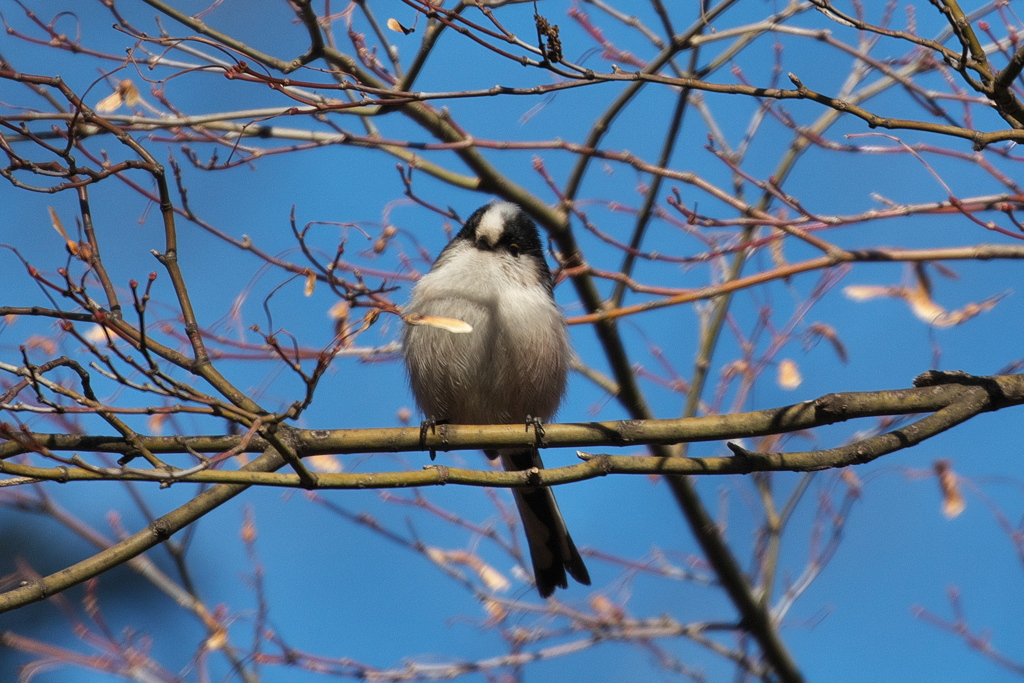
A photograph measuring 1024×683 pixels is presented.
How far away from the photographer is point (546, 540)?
16.1 feet

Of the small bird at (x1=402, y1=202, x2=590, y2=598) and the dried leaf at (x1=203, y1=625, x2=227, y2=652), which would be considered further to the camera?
the dried leaf at (x1=203, y1=625, x2=227, y2=652)

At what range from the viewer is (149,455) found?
8.15 feet

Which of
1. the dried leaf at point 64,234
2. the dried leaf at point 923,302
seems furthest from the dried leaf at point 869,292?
the dried leaf at point 64,234

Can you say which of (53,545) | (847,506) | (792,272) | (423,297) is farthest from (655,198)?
(53,545)

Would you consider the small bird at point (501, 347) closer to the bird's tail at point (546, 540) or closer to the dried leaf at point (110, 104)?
the bird's tail at point (546, 540)

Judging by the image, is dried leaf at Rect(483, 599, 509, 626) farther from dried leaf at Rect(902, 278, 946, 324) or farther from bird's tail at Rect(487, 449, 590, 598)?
dried leaf at Rect(902, 278, 946, 324)

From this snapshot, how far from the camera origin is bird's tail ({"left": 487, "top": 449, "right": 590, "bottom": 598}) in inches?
190

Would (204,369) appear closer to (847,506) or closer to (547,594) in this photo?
(547,594)

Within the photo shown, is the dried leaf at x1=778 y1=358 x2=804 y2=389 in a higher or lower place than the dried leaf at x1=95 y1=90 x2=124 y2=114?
lower

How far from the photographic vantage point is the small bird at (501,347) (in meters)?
4.59

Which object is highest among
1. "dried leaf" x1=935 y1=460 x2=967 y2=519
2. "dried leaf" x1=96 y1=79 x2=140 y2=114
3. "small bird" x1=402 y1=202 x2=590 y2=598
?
"dried leaf" x1=96 y1=79 x2=140 y2=114

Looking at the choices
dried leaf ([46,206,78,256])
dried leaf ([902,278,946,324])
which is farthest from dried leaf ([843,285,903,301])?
dried leaf ([46,206,78,256])

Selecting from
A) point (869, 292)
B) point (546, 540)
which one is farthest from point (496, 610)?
point (869, 292)

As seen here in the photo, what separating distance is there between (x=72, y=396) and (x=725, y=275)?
440 cm
